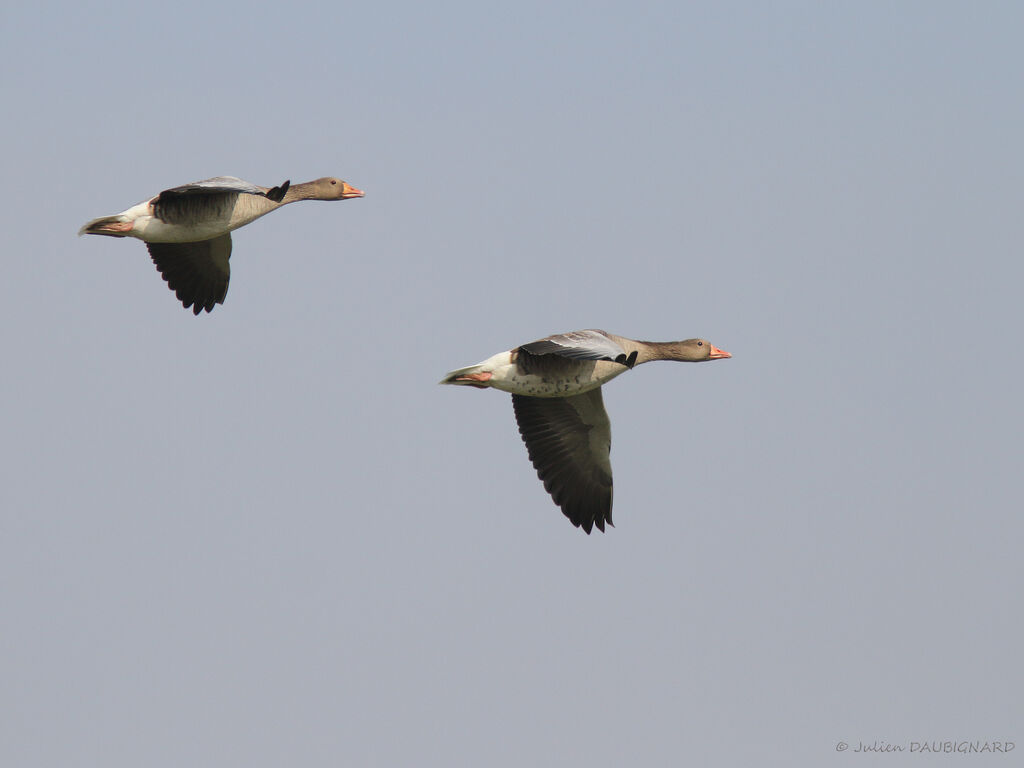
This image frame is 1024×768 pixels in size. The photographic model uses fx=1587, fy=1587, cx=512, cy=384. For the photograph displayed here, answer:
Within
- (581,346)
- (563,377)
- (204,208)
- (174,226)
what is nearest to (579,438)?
(563,377)

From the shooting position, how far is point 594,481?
21562 mm

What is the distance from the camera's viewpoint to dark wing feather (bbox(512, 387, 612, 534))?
69.9ft

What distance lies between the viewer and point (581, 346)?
1828 cm

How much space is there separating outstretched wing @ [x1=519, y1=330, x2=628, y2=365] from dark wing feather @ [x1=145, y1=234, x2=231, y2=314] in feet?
20.8

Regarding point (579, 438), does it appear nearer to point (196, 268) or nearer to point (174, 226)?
point (174, 226)

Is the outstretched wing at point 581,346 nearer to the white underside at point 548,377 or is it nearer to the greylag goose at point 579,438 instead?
the white underside at point 548,377

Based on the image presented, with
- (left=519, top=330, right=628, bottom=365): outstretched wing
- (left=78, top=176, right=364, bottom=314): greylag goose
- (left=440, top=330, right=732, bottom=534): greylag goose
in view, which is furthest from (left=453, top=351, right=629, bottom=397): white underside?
(left=78, top=176, right=364, bottom=314): greylag goose

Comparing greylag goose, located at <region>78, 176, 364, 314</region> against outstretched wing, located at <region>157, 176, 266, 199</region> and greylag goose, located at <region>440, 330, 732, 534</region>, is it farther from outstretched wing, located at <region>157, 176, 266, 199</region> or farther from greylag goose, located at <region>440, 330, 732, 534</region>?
greylag goose, located at <region>440, 330, 732, 534</region>

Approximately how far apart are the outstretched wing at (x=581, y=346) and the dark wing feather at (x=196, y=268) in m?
6.35

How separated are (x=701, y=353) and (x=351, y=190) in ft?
18.9

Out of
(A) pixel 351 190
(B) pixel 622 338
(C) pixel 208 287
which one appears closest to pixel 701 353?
(B) pixel 622 338

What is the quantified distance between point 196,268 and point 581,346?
26.0ft

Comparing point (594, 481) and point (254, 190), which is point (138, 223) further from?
point (594, 481)

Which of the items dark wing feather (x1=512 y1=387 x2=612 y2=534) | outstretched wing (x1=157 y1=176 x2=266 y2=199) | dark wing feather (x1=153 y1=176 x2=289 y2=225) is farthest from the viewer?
dark wing feather (x1=512 y1=387 x2=612 y2=534)
